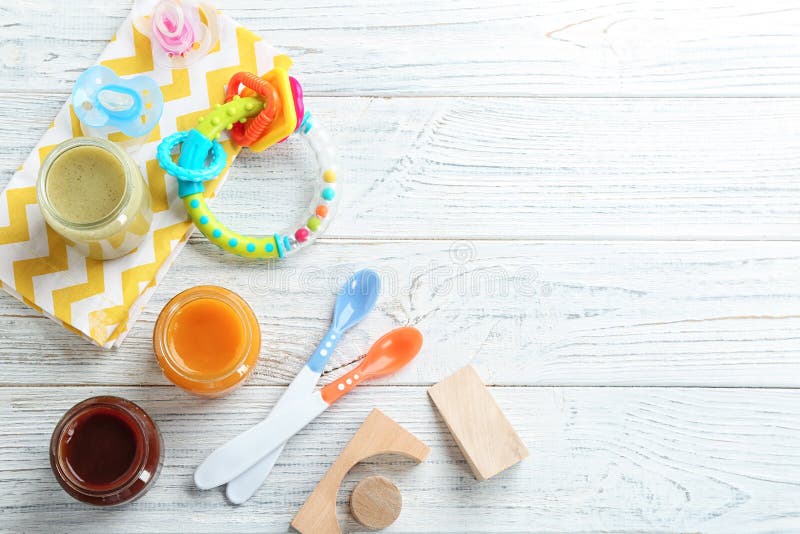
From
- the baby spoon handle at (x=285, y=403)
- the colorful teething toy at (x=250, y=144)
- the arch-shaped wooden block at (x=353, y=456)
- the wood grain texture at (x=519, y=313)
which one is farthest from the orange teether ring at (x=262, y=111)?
the arch-shaped wooden block at (x=353, y=456)

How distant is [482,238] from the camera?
921 mm

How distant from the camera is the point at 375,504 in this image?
0.86 meters

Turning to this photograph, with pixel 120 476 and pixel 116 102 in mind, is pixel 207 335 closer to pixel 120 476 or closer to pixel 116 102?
pixel 120 476

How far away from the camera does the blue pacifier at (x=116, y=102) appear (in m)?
0.87

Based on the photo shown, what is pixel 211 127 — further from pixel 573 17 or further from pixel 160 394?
pixel 573 17

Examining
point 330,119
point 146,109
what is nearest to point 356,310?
point 330,119

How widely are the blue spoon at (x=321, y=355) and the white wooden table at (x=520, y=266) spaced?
0.02 meters

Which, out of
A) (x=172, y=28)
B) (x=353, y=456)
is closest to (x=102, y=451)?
(x=353, y=456)

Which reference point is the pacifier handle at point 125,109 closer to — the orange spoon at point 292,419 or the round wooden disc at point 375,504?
the orange spoon at point 292,419

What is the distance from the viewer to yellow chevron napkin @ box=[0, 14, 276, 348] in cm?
86

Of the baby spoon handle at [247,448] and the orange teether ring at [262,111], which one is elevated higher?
the orange teether ring at [262,111]

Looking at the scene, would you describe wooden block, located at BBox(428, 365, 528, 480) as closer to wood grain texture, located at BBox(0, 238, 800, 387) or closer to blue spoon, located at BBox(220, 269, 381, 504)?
wood grain texture, located at BBox(0, 238, 800, 387)

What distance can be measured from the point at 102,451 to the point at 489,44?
0.63 meters

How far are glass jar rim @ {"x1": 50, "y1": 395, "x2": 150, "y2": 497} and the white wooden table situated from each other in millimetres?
79
